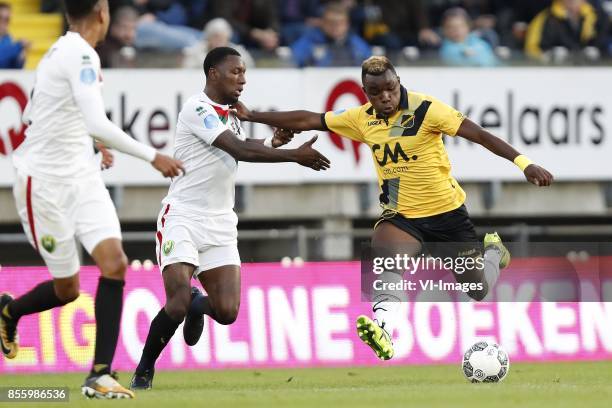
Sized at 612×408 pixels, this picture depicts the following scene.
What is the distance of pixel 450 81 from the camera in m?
18.4

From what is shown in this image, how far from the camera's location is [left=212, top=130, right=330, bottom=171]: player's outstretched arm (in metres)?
10.6

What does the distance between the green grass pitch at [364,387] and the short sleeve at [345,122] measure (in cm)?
202

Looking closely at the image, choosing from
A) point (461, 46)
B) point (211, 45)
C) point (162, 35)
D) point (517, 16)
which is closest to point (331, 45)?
point (211, 45)

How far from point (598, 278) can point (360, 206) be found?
342cm

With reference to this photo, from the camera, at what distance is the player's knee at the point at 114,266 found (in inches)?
374

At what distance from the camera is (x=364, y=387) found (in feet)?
Answer: 37.7

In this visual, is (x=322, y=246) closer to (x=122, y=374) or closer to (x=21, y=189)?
(x=122, y=374)

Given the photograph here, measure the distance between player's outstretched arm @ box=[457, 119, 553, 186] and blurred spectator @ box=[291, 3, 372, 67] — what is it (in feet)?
22.5

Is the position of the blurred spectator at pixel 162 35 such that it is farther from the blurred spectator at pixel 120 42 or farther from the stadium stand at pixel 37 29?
the stadium stand at pixel 37 29

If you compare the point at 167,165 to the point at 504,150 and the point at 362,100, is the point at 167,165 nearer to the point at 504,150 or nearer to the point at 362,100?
the point at 504,150

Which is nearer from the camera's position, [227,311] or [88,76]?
[88,76]

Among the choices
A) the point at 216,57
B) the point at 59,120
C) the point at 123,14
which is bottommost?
the point at 59,120

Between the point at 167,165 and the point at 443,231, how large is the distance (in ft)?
11.3

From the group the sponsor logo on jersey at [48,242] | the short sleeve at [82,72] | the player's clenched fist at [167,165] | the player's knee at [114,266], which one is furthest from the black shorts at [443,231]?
the short sleeve at [82,72]
